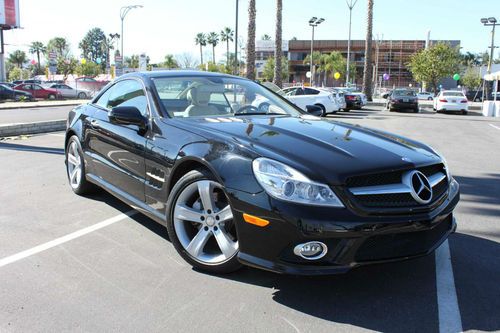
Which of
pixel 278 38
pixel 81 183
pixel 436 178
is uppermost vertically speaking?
pixel 278 38

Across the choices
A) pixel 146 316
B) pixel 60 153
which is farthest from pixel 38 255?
pixel 60 153

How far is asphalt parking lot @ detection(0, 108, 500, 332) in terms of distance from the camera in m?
2.90

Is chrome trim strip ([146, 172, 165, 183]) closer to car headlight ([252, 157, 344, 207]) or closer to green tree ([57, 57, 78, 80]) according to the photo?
car headlight ([252, 157, 344, 207])

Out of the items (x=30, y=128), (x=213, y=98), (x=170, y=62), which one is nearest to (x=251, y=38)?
(x=30, y=128)

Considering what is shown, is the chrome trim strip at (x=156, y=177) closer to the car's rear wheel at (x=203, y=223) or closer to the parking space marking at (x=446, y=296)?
the car's rear wheel at (x=203, y=223)

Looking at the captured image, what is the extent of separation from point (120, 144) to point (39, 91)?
34524 mm

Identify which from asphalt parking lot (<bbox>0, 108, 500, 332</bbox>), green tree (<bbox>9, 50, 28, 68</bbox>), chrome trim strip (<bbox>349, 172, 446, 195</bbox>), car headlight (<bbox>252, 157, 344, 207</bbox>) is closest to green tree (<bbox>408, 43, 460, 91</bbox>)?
asphalt parking lot (<bbox>0, 108, 500, 332</bbox>)

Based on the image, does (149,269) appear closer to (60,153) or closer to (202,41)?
(60,153)

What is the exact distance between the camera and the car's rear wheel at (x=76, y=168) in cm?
564

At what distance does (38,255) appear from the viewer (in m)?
3.97

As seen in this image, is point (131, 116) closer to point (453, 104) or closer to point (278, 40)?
point (453, 104)

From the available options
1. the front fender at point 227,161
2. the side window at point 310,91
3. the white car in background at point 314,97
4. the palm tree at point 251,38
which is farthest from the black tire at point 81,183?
the palm tree at point 251,38

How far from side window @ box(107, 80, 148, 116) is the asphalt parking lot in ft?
3.94

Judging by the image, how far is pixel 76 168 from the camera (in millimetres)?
5879
